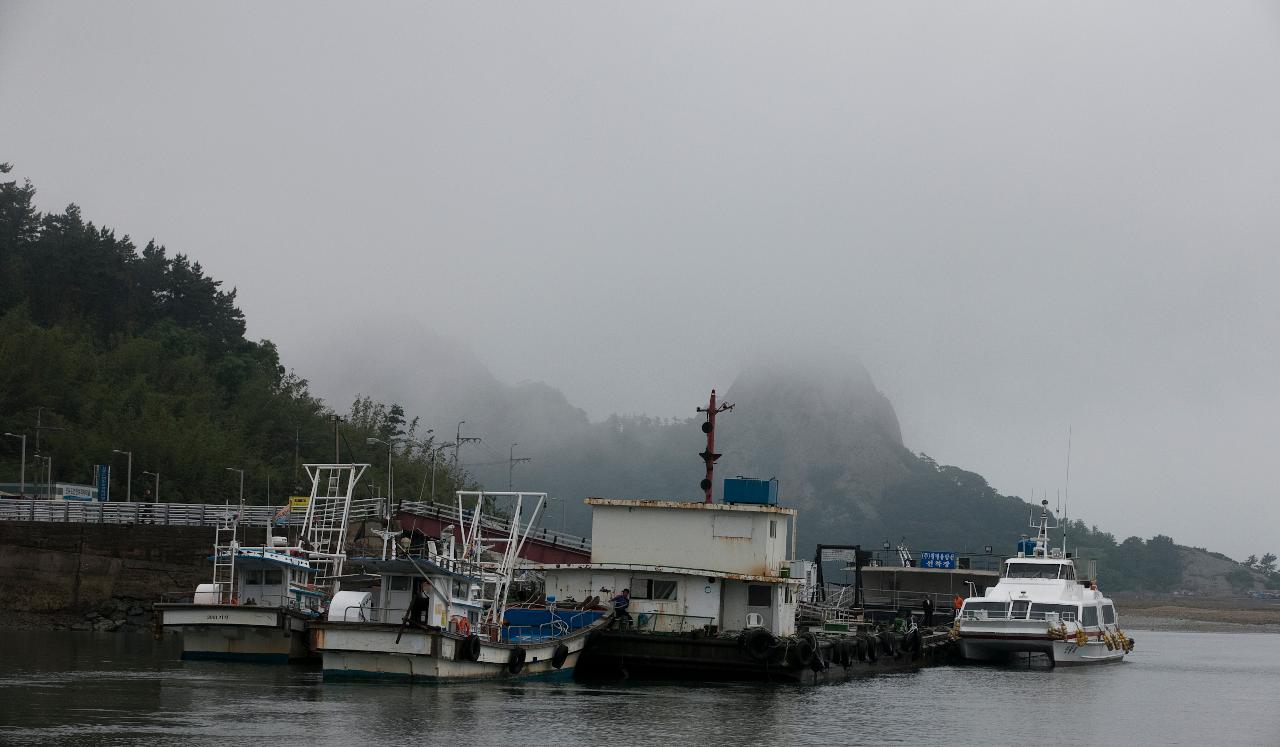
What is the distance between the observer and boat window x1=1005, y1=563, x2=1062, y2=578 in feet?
207

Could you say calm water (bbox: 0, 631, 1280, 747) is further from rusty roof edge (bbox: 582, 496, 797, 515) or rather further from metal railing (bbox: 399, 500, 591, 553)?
metal railing (bbox: 399, 500, 591, 553)

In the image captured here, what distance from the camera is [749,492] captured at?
1944 inches

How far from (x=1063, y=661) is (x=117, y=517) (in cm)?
4165

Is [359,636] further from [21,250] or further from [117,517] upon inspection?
[21,250]

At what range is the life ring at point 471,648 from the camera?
40.2 metres

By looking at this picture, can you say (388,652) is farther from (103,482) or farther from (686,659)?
(103,482)

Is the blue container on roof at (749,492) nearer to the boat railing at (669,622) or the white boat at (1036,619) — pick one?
the boat railing at (669,622)

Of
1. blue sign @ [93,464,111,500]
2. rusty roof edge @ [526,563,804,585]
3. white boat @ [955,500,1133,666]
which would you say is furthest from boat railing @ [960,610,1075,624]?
blue sign @ [93,464,111,500]

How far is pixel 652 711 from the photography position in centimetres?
3750

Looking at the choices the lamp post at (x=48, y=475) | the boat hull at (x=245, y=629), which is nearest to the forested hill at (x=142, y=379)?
the lamp post at (x=48, y=475)

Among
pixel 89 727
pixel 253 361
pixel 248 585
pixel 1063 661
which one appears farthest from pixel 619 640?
pixel 253 361

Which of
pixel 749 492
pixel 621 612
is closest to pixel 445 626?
pixel 621 612

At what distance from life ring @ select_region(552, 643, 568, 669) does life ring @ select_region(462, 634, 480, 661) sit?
3.94m

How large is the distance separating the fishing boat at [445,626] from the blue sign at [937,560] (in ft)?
115
